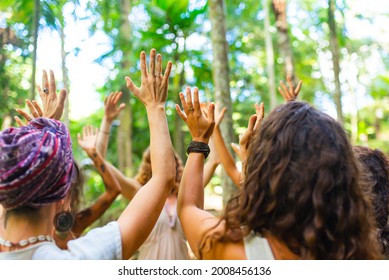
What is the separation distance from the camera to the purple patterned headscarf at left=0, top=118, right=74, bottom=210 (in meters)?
1.26

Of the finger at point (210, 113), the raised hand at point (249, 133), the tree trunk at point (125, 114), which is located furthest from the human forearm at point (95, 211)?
the tree trunk at point (125, 114)

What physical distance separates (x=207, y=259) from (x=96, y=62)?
853cm

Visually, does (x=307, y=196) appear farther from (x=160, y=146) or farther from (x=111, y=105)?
(x=111, y=105)

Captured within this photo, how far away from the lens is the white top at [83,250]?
51.2 inches

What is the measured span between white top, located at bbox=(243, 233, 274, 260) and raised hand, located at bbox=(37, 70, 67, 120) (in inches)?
59.8

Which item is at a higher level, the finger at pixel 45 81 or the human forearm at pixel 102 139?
the finger at pixel 45 81

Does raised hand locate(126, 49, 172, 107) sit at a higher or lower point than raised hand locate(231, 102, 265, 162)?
higher

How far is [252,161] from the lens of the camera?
1518mm

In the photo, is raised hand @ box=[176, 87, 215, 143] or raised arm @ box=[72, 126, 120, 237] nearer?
raised hand @ box=[176, 87, 215, 143]

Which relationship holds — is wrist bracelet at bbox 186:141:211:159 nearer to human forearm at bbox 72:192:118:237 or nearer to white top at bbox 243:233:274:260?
white top at bbox 243:233:274:260

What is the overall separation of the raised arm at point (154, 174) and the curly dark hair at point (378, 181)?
1.07 meters

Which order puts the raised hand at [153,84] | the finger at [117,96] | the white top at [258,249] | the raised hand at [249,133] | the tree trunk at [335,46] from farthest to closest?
the tree trunk at [335,46] → the finger at [117,96] → the raised hand at [249,133] → the raised hand at [153,84] → the white top at [258,249]

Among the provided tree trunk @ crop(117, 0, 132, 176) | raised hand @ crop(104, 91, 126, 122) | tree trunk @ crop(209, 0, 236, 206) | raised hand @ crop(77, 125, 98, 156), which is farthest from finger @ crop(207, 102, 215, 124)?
tree trunk @ crop(117, 0, 132, 176)

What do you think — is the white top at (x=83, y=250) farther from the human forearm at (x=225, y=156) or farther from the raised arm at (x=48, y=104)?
the human forearm at (x=225, y=156)
